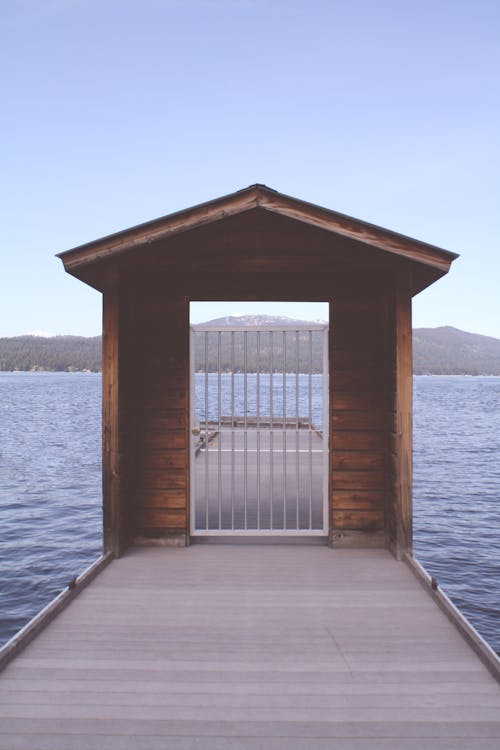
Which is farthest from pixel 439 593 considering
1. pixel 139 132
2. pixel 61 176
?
pixel 61 176

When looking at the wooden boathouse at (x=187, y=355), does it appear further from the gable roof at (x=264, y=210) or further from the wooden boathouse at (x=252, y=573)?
the gable roof at (x=264, y=210)

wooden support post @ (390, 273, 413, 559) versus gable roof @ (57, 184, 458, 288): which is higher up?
gable roof @ (57, 184, 458, 288)

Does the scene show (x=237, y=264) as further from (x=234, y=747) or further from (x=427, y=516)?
(x=427, y=516)

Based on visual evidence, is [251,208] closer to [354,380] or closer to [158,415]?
[354,380]

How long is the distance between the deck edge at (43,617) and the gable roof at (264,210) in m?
2.39

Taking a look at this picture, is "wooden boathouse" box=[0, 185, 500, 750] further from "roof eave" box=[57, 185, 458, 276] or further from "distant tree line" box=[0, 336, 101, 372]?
"distant tree line" box=[0, 336, 101, 372]

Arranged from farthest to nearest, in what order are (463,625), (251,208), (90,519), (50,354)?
(50,354), (90,519), (251,208), (463,625)

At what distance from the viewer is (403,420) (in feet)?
16.0

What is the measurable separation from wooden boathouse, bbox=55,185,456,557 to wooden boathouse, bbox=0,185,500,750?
2 centimetres

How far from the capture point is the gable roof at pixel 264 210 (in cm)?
455

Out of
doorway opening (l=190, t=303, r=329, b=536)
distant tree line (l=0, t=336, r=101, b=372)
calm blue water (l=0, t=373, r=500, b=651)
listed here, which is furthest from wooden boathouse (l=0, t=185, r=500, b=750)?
distant tree line (l=0, t=336, r=101, b=372)

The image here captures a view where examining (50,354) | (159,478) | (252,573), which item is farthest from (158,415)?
(50,354)

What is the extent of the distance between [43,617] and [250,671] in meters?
1.38

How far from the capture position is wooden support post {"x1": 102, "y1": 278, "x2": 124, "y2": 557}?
194 inches
